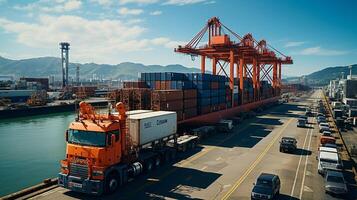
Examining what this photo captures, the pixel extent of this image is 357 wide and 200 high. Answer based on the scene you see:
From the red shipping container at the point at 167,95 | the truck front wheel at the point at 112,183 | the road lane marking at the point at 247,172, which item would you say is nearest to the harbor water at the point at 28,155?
the truck front wheel at the point at 112,183

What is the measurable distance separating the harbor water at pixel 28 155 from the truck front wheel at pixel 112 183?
31.1 feet

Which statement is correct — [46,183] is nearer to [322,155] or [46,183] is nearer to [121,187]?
[121,187]

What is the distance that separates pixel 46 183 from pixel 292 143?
25.0 m

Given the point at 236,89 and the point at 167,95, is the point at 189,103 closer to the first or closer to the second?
the point at 167,95

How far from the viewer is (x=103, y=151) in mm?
18781

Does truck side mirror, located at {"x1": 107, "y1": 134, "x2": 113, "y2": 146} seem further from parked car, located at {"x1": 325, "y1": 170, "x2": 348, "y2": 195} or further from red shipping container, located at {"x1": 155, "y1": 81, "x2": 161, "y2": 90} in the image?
red shipping container, located at {"x1": 155, "y1": 81, "x2": 161, "y2": 90}

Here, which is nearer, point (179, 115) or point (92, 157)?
point (92, 157)

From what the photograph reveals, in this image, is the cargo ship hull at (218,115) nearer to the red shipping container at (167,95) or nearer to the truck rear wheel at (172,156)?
the red shipping container at (167,95)

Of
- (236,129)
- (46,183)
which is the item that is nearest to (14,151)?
(46,183)

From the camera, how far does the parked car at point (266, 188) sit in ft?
58.9

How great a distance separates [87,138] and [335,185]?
17052mm

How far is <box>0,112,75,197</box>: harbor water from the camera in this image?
85.6 feet

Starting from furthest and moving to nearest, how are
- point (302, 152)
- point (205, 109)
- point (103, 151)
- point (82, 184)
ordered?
point (205, 109) < point (302, 152) < point (103, 151) < point (82, 184)

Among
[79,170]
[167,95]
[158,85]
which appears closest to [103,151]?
[79,170]
